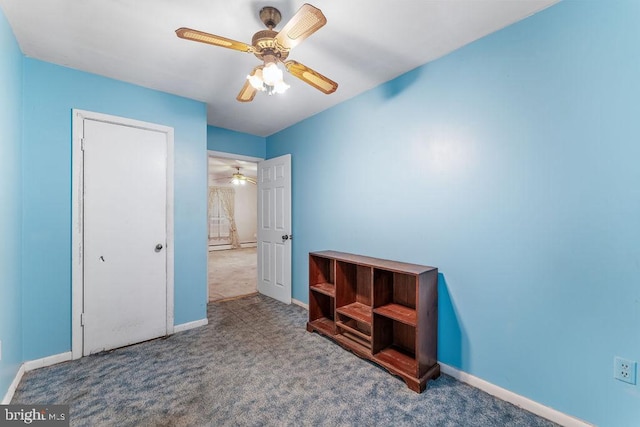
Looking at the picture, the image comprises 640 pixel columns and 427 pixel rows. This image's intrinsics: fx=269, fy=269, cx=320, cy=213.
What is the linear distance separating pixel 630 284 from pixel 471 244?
30.8 inches

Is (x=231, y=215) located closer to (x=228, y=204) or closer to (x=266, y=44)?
(x=228, y=204)

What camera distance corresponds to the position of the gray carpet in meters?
1.64

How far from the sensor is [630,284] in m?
1.39

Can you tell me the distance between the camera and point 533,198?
1699 millimetres

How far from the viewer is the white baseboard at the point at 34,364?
1826mm

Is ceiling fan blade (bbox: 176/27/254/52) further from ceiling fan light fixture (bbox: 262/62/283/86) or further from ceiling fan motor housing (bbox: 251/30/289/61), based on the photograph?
ceiling fan light fixture (bbox: 262/62/283/86)

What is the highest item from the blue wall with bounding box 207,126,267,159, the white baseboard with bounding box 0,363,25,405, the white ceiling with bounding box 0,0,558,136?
the white ceiling with bounding box 0,0,558,136

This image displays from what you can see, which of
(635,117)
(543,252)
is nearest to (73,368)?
(543,252)

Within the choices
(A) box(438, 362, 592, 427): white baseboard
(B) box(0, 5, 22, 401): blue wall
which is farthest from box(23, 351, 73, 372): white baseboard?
(A) box(438, 362, 592, 427): white baseboard

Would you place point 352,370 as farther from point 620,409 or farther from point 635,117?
point 635,117

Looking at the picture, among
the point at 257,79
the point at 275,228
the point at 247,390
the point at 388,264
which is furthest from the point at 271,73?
the point at 275,228

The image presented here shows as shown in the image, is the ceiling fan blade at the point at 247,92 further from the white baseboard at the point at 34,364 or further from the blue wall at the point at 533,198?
the white baseboard at the point at 34,364

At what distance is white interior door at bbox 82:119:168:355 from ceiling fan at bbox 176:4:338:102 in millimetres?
1660

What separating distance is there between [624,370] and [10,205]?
12.5 feet
